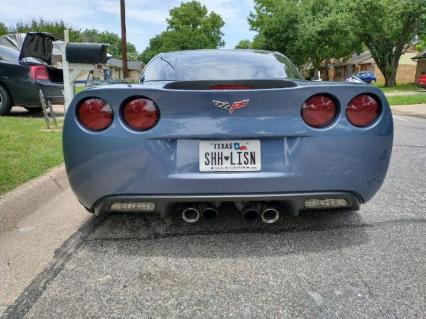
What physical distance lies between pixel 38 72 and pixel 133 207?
7.71m

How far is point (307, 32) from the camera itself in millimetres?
43281

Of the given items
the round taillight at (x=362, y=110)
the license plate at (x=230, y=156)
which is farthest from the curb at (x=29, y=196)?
the round taillight at (x=362, y=110)

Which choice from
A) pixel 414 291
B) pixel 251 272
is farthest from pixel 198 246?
pixel 414 291

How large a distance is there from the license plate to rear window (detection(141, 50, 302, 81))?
920 mm

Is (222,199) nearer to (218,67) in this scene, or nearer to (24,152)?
(218,67)

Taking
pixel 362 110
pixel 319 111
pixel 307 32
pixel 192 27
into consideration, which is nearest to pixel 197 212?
pixel 319 111

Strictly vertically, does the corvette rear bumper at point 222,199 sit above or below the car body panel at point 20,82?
below

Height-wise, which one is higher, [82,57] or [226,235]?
[82,57]

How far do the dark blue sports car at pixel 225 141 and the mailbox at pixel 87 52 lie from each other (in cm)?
394

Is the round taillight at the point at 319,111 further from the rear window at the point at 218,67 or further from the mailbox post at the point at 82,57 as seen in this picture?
the mailbox post at the point at 82,57

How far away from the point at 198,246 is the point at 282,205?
622mm

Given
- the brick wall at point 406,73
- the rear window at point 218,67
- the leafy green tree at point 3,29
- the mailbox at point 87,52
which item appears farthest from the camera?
the brick wall at point 406,73

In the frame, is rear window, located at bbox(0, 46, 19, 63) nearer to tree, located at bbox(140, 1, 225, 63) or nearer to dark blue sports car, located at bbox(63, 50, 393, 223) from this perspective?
dark blue sports car, located at bbox(63, 50, 393, 223)

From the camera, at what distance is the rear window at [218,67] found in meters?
3.38
